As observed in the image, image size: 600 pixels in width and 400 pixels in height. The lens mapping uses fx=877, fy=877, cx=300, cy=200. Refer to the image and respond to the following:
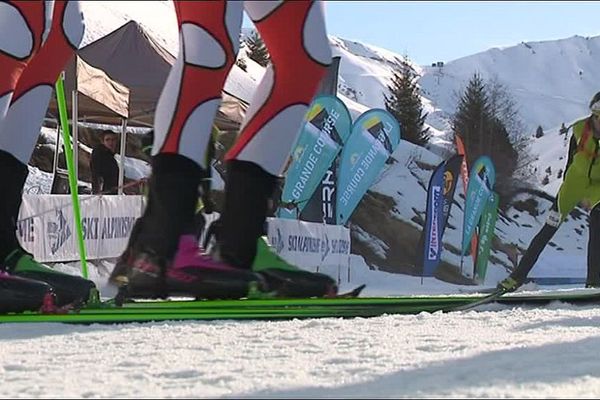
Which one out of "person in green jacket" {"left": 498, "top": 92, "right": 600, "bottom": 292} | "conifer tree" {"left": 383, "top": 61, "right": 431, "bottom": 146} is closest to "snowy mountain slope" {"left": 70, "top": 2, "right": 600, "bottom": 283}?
"conifer tree" {"left": 383, "top": 61, "right": 431, "bottom": 146}

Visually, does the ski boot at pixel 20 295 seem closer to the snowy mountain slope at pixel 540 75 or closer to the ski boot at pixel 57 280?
the ski boot at pixel 57 280

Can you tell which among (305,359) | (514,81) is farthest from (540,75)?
(305,359)

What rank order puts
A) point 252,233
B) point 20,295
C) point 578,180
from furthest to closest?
point 578,180
point 252,233
point 20,295

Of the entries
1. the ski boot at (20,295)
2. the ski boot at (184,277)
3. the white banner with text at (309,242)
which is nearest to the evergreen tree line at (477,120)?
the white banner with text at (309,242)

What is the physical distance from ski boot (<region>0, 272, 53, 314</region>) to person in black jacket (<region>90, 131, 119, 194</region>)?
715 cm

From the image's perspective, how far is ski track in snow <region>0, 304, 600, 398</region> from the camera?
1.16m

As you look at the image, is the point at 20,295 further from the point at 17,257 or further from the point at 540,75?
the point at 540,75

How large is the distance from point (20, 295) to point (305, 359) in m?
0.92

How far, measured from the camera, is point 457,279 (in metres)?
19.7

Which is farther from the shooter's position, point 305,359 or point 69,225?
point 69,225

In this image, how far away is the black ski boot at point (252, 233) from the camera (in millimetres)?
2355

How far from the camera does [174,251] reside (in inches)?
89.0

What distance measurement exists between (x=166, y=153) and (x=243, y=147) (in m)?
0.24

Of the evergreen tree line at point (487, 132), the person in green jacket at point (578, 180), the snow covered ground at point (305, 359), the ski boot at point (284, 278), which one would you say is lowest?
the snow covered ground at point (305, 359)
